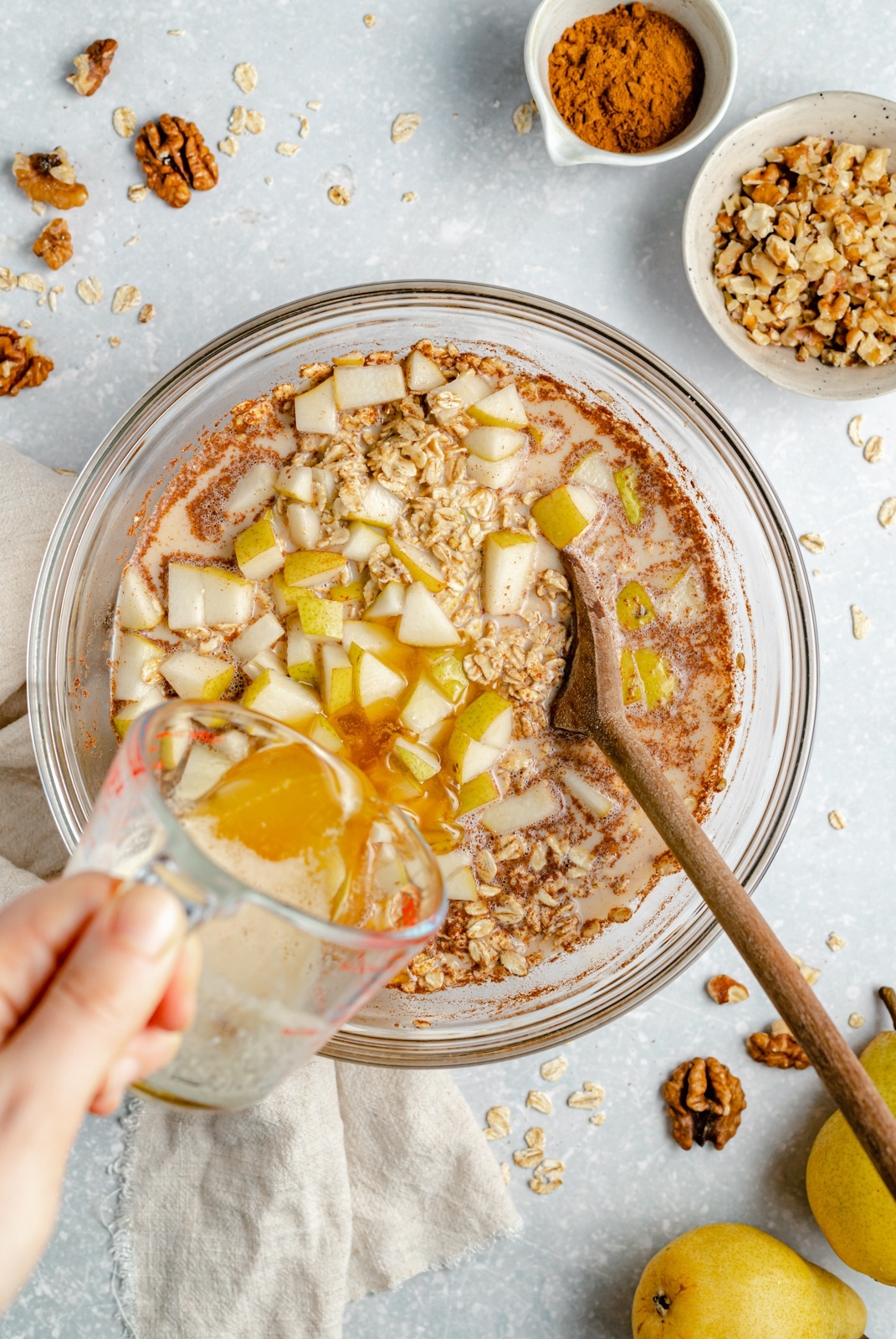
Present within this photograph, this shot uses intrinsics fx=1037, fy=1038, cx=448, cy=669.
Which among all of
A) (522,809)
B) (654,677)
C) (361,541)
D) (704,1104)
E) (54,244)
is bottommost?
(704,1104)

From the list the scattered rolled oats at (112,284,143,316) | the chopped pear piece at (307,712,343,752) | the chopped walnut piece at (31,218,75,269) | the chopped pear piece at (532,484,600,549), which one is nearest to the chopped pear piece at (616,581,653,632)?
the chopped pear piece at (532,484,600,549)

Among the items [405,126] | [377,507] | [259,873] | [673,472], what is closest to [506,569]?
[377,507]

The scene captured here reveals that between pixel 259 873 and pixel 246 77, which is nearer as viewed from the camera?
pixel 259 873

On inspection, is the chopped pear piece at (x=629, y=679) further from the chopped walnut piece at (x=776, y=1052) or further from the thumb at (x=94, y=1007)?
the thumb at (x=94, y=1007)

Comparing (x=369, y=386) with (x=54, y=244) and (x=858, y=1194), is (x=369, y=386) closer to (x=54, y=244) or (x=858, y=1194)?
(x=54, y=244)

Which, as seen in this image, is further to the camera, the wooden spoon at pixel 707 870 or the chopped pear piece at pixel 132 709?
the chopped pear piece at pixel 132 709

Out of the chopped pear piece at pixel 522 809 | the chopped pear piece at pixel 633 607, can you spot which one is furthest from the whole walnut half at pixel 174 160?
the chopped pear piece at pixel 522 809

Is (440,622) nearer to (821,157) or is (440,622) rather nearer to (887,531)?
(887,531)
